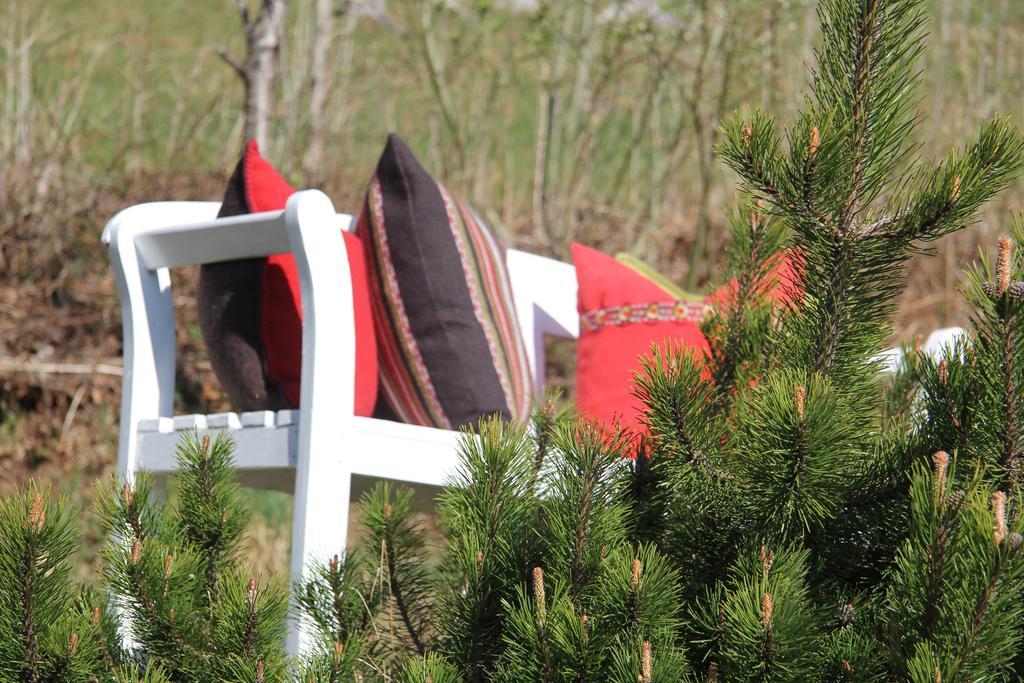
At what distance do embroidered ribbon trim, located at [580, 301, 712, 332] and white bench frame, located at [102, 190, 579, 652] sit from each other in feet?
1.51

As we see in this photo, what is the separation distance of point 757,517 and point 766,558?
76 mm

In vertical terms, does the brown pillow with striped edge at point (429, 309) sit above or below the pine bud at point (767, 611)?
above

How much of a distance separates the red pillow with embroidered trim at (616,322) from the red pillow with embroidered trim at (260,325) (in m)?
0.42

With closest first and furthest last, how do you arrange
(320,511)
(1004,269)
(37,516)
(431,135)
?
(1004,269), (37,516), (320,511), (431,135)

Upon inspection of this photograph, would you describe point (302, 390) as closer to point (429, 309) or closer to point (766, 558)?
point (429, 309)

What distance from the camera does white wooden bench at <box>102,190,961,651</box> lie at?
1518mm

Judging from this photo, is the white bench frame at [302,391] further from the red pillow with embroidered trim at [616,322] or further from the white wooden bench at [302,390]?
the red pillow with embroidered trim at [616,322]

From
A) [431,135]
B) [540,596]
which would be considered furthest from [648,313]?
[431,135]

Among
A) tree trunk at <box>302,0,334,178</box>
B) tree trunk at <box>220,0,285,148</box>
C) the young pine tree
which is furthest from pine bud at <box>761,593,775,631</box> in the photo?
tree trunk at <box>302,0,334,178</box>

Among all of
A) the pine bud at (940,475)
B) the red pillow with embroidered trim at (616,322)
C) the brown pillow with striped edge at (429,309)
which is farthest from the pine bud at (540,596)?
the red pillow with embroidered trim at (616,322)

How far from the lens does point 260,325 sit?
180cm

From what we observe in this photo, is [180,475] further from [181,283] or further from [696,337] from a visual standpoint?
[181,283]

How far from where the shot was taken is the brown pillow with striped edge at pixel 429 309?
1788 millimetres

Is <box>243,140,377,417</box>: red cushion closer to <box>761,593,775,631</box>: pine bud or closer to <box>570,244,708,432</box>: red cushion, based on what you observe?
<box>570,244,708,432</box>: red cushion
